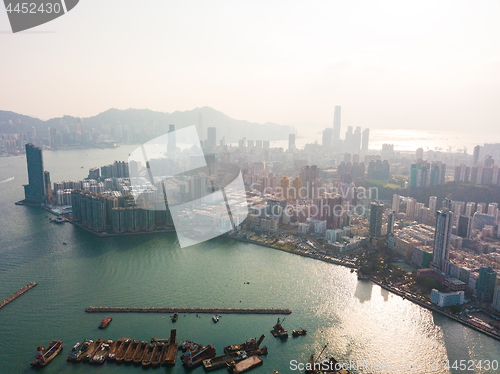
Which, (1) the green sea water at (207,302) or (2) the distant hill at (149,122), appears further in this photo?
(2) the distant hill at (149,122)

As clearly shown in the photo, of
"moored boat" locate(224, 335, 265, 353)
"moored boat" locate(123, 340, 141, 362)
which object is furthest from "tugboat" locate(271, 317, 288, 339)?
"moored boat" locate(123, 340, 141, 362)

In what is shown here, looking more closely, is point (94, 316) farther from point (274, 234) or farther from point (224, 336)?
point (274, 234)

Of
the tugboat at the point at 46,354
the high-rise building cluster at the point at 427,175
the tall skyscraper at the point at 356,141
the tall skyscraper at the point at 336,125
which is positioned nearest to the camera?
the tugboat at the point at 46,354

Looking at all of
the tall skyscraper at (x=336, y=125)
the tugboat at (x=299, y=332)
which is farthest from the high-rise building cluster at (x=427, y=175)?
the tall skyscraper at (x=336, y=125)

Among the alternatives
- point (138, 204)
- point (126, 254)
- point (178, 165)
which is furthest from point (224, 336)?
point (178, 165)

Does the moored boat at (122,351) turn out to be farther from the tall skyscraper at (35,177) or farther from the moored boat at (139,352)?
the tall skyscraper at (35,177)
